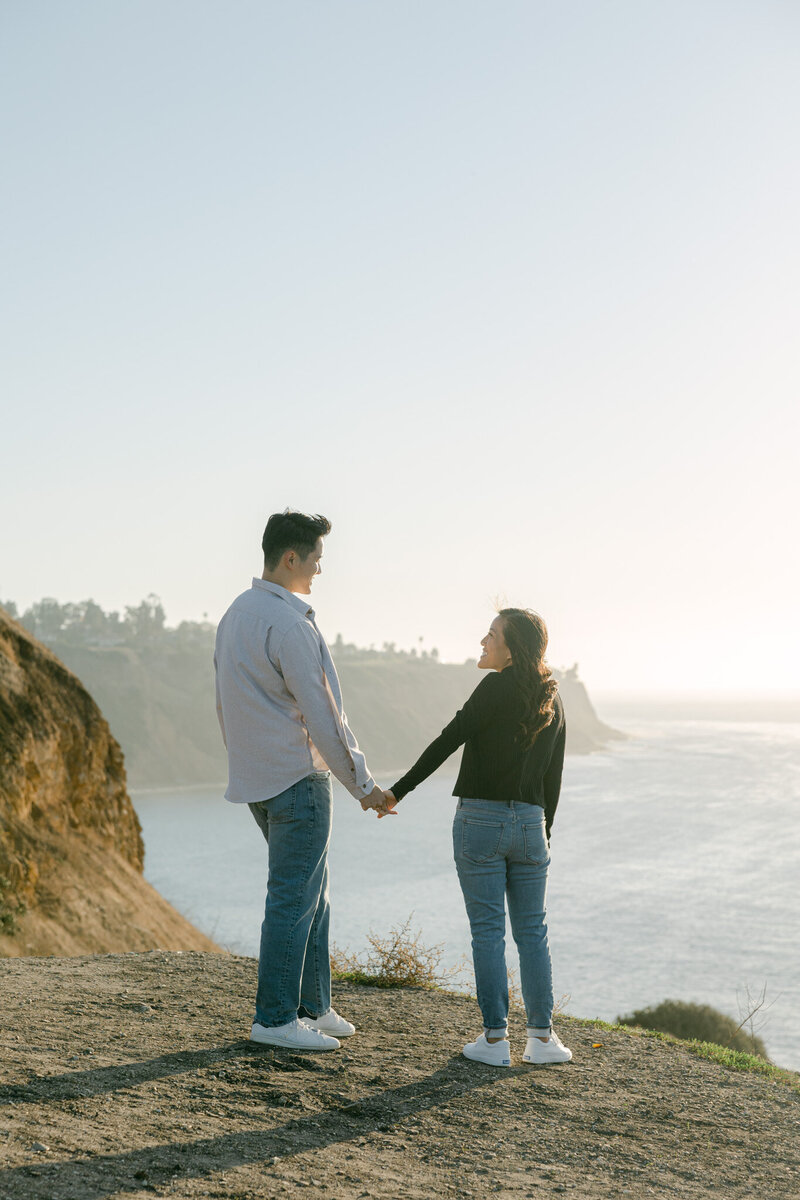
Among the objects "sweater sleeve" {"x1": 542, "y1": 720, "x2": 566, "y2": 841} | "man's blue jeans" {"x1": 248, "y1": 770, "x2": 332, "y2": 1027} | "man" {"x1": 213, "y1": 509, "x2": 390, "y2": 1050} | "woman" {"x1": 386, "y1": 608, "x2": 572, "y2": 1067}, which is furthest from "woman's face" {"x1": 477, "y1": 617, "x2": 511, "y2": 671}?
"man's blue jeans" {"x1": 248, "y1": 770, "x2": 332, "y2": 1027}

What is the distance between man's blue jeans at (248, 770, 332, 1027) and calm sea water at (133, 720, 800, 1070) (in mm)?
1382

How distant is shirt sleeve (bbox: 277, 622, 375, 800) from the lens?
3.90m

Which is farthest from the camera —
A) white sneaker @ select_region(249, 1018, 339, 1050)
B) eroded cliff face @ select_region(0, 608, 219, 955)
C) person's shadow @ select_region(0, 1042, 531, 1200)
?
eroded cliff face @ select_region(0, 608, 219, 955)

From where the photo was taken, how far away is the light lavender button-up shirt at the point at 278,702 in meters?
3.91

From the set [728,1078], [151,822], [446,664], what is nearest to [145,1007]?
[728,1078]

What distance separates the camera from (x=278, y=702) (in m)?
4.01

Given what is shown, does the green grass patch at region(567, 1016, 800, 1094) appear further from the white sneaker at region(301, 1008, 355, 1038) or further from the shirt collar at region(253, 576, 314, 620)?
the shirt collar at region(253, 576, 314, 620)

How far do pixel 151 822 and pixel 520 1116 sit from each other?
305 feet

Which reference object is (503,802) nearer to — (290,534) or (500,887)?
(500,887)

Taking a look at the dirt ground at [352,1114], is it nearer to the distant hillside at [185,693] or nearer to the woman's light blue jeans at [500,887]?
the woman's light blue jeans at [500,887]

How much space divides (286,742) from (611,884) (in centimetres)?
6467

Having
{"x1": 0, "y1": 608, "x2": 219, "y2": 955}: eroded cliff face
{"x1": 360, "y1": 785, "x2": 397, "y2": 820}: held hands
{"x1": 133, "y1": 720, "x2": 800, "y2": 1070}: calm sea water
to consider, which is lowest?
{"x1": 133, "y1": 720, "x2": 800, "y2": 1070}: calm sea water

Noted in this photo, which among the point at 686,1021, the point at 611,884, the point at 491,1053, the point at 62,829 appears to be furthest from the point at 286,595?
the point at 611,884

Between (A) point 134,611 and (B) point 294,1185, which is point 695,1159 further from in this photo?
(A) point 134,611
